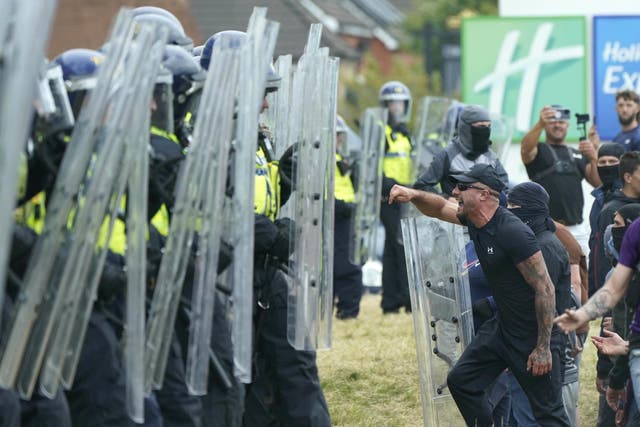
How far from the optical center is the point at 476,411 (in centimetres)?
802

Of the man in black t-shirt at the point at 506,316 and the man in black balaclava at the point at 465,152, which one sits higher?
the man in black balaclava at the point at 465,152

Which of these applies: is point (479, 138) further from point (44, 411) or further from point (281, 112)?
point (44, 411)

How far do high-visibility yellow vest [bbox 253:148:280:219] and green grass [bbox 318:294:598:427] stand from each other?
2.04 metres

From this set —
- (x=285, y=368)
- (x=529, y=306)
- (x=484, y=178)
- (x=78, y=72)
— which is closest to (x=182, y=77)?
(x=78, y=72)

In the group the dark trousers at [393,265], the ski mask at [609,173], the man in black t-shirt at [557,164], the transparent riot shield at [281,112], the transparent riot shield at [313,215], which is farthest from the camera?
the dark trousers at [393,265]

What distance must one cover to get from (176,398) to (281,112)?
2.52 m

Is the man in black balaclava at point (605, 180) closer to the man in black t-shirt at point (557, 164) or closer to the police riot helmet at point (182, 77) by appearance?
the man in black t-shirt at point (557, 164)

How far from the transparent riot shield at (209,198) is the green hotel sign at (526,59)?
11519 millimetres

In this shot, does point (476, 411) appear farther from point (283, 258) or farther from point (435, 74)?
point (435, 74)

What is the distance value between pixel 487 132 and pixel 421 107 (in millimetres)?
4748

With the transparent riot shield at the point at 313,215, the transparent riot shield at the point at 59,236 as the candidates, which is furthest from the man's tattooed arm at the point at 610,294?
the transparent riot shield at the point at 59,236

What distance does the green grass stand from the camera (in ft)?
31.2

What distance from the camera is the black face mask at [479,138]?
10445 millimetres

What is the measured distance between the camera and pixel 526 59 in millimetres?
17875
